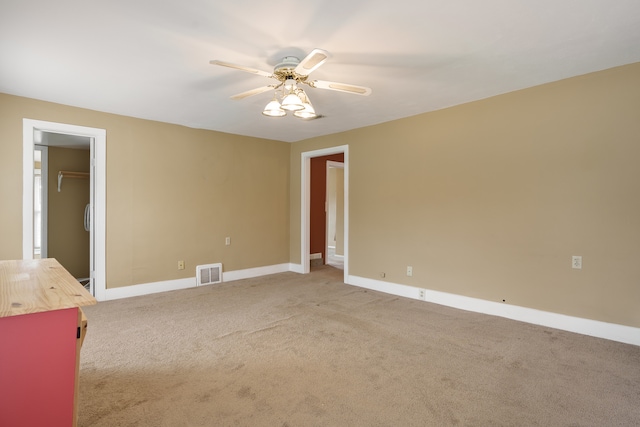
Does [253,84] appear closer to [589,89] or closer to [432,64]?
[432,64]

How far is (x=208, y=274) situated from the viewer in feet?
16.8

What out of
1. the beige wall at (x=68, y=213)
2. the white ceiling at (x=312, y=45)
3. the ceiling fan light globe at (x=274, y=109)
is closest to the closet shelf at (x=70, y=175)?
the beige wall at (x=68, y=213)

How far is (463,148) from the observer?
3934mm

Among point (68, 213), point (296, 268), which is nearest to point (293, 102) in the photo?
point (296, 268)

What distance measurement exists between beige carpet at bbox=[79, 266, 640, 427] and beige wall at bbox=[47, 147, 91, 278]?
2.33m

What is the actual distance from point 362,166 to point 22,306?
14.3 ft

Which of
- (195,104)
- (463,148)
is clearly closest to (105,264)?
(195,104)

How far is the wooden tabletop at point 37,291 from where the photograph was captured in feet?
3.63

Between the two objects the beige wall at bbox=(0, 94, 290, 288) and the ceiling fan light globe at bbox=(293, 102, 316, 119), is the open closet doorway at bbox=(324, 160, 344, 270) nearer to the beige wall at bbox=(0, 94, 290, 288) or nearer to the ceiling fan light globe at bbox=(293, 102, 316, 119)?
the beige wall at bbox=(0, 94, 290, 288)

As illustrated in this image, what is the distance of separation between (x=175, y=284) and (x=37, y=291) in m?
3.75

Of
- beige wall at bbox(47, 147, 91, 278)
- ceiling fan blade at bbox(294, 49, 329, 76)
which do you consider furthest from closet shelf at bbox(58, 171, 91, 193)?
ceiling fan blade at bbox(294, 49, 329, 76)

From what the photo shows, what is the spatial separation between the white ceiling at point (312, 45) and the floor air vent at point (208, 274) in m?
2.48

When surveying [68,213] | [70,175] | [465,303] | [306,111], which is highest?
[306,111]

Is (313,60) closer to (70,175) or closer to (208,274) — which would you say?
(208,274)
